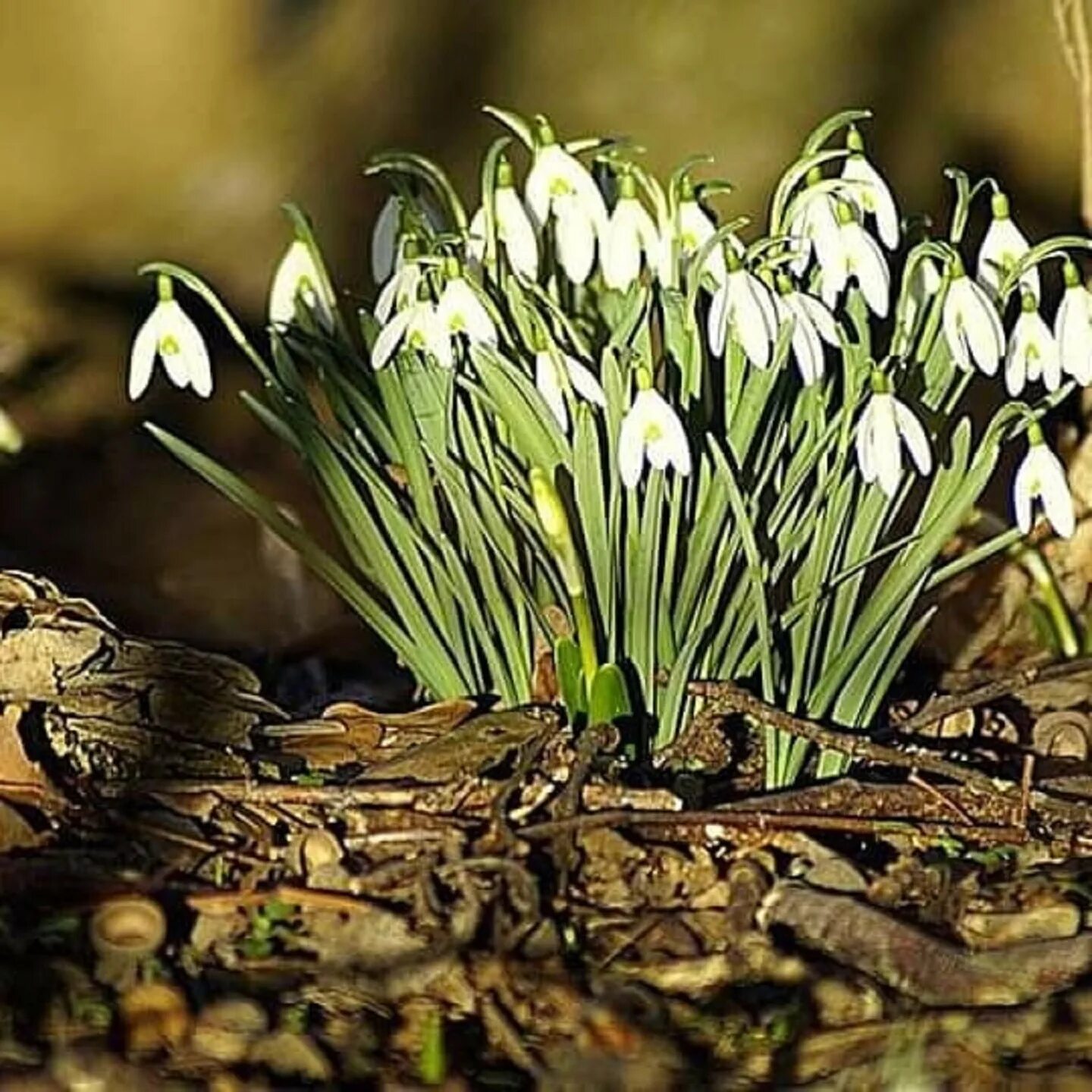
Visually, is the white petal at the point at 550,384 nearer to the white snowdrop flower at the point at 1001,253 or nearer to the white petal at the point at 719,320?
the white petal at the point at 719,320

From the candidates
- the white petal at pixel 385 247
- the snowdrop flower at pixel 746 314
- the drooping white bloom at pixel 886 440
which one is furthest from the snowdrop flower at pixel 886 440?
the white petal at pixel 385 247

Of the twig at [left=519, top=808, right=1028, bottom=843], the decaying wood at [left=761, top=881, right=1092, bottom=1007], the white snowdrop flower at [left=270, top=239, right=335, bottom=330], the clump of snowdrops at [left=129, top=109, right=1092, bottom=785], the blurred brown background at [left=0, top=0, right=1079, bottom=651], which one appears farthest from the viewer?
the blurred brown background at [left=0, top=0, right=1079, bottom=651]

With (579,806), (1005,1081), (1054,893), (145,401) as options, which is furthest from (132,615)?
(1005,1081)

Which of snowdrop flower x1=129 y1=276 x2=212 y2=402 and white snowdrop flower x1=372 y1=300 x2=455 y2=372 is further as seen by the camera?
snowdrop flower x1=129 y1=276 x2=212 y2=402

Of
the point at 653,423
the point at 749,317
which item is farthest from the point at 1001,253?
the point at 653,423

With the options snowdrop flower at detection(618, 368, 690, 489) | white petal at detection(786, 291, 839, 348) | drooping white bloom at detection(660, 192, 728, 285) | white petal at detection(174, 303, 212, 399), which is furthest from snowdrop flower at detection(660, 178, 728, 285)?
white petal at detection(174, 303, 212, 399)

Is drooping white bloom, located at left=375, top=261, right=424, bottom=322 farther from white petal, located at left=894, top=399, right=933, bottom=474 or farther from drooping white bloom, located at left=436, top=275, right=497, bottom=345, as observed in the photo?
white petal, located at left=894, top=399, right=933, bottom=474

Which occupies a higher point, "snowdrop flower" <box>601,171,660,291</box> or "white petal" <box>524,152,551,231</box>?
"white petal" <box>524,152,551,231</box>

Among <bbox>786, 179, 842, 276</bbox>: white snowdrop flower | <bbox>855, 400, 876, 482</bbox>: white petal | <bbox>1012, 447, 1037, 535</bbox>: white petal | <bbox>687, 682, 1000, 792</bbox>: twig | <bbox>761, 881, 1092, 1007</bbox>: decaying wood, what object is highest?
<bbox>786, 179, 842, 276</bbox>: white snowdrop flower
